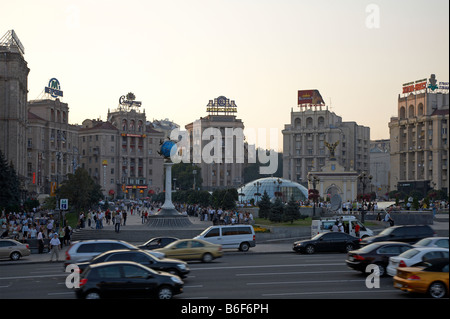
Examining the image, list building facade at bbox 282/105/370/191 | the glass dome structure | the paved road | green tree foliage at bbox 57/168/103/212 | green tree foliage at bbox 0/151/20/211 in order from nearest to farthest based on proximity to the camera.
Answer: the paved road, green tree foliage at bbox 57/168/103/212, green tree foliage at bbox 0/151/20/211, the glass dome structure, building facade at bbox 282/105/370/191

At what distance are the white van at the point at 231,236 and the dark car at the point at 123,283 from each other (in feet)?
50.1

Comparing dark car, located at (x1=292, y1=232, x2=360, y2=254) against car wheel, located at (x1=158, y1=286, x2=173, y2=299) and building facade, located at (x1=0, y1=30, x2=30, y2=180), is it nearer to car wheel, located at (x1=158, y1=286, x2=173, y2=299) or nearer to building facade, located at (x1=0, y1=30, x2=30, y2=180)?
car wheel, located at (x1=158, y1=286, x2=173, y2=299)

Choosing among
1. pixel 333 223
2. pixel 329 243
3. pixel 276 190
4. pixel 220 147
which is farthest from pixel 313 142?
pixel 329 243

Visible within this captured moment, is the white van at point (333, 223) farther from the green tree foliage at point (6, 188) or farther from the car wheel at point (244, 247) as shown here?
the green tree foliage at point (6, 188)

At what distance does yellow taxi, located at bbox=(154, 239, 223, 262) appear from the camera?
2625cm

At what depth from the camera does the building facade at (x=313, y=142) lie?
5389 inches

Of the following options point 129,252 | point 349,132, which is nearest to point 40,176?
point 349,132

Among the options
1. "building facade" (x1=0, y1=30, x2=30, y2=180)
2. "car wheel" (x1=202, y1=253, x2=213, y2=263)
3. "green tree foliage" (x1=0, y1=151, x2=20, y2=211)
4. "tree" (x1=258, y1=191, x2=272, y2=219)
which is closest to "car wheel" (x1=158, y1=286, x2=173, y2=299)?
"car wheel" (x1=202, y1=253, x2=213, y2=263)

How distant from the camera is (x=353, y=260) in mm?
21594

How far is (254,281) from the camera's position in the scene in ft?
67.7

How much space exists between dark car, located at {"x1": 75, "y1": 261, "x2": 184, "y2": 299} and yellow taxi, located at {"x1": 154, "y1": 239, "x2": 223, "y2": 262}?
927 cm

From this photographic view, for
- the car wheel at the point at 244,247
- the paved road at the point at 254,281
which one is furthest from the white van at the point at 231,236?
the paved road at the point at 254,281

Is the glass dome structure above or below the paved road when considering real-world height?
above
